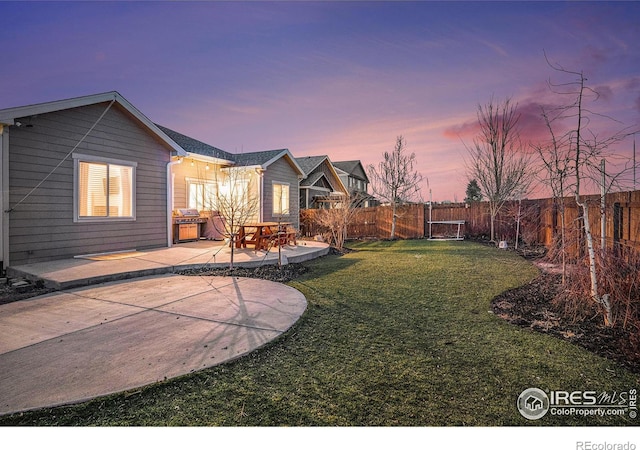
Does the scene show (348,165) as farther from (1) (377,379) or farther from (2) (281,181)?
(1) (377,379)

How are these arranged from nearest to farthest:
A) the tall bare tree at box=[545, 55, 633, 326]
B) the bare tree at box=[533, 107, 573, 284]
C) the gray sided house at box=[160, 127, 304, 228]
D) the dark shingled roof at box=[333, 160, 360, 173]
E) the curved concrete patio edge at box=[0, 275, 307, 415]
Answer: the curved concrete patio edge at box=[0, 275, 307, 415] < the tall bare tree at box=[545, 55, 633, 326] < the bare tree at box=[533, 107, 573, 284] < the gray sided house at box=[160, 127, 304, 228] < the dark shingled roof at box=[333, 160, 360, 173]

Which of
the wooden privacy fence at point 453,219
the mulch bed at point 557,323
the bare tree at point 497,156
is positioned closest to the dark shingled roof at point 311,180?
the wooden privacy fence at point 453,219

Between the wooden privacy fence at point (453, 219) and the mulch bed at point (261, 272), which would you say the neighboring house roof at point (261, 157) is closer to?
the wooden privacy fence at point (453, 219)

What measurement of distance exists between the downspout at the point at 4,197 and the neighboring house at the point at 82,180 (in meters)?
0.01

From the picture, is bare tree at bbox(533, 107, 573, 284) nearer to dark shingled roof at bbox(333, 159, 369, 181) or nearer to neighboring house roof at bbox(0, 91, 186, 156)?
neighboring house roof at bbox(0, 91, 186, 156)

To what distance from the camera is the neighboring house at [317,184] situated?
61.8 feet

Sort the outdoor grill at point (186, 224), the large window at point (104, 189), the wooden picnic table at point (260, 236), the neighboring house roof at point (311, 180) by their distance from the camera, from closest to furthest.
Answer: the large window at point (104, 189) → the wooden picnic table at point (260, 236) → the outdoor grill at point (186, 224) → the neighboring house roof at point (311, 180)

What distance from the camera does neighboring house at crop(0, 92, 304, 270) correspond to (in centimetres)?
604

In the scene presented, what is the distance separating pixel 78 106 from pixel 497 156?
49.5ft

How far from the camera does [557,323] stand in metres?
3.52

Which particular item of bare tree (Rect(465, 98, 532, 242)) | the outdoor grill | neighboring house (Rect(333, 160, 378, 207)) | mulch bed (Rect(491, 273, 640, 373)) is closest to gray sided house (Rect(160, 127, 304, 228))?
the outdoor grill

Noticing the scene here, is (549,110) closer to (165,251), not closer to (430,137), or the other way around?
(165,251)

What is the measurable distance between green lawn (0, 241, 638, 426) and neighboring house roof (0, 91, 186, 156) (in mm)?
6214

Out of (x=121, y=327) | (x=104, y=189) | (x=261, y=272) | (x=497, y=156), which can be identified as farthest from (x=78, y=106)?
(x=497, y=156)
